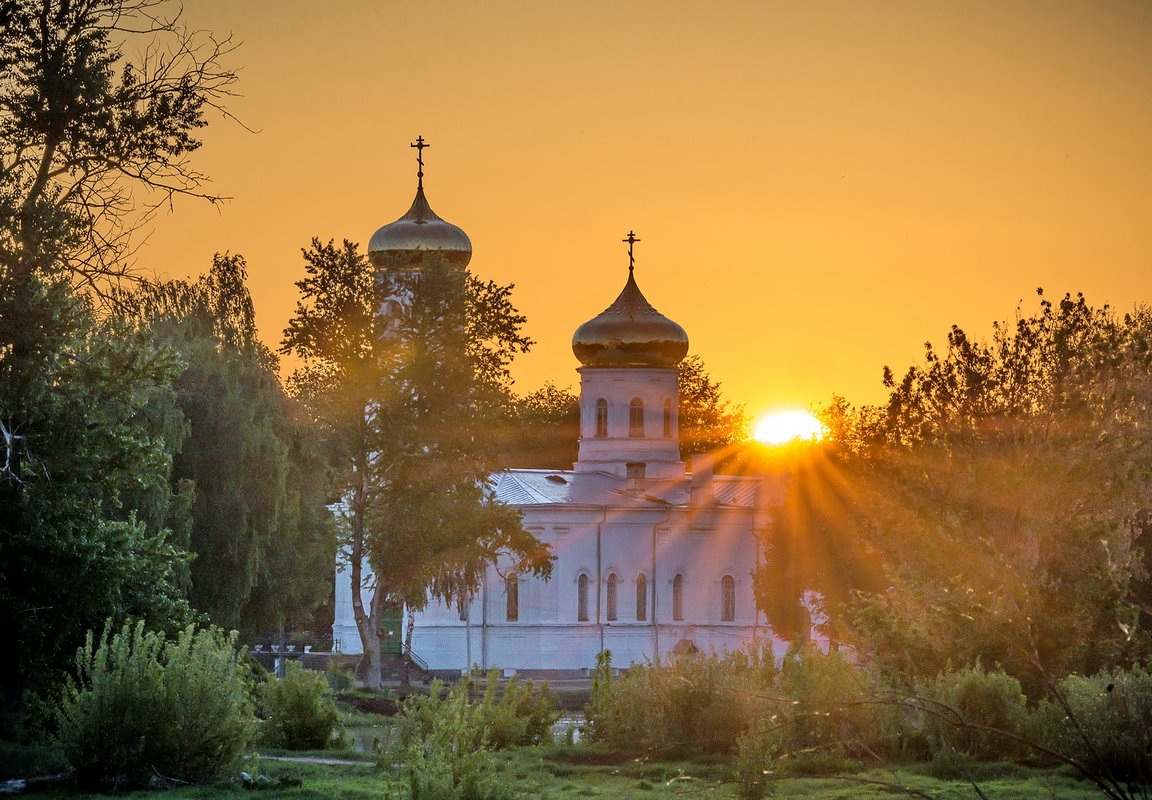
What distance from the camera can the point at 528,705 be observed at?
869 inches

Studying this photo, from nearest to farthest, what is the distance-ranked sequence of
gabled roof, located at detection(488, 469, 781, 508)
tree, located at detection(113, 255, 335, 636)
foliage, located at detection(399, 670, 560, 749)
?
1. foliage, located at detection(399, 670, 560, 749)
2. tree, located at detection(113, 255, 335, 636)
3. gabled roof, located at detection(488, 469, 781, 508)

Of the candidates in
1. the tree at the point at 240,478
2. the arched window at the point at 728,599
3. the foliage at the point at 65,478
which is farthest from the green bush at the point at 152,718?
the arched window at the point at 728,599

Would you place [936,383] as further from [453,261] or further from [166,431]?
[453,261]

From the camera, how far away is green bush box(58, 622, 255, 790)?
52.3 ft

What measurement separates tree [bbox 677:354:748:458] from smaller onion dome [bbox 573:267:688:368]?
18737mm

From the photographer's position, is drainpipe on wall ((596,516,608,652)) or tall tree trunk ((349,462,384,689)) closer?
tall tree trunk ((349,462,384,689))

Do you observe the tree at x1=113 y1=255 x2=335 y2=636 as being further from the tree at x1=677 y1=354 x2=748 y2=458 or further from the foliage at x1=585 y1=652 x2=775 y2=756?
the tree at x1=677 y1=354 x2=748 y2=458

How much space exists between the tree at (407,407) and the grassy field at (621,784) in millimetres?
20155

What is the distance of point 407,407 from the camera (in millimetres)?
40031

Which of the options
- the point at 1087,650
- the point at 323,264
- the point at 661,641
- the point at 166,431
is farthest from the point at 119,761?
the point at 661,641

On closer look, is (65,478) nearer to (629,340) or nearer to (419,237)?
(419,237)

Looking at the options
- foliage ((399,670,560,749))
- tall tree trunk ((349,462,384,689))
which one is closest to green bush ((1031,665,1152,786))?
foliage ((399,670,560,749))

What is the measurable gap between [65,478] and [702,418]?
63.6m

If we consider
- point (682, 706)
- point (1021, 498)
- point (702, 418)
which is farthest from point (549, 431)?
point (682, 706)
